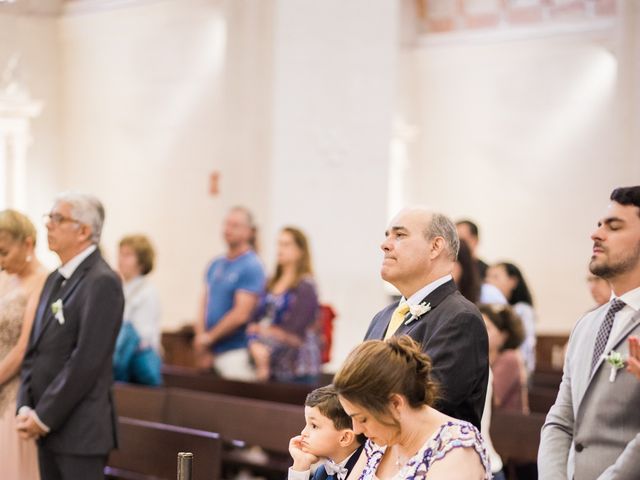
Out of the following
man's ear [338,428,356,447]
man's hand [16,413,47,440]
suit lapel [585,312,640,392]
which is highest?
suit lapel [585,312,640,392]

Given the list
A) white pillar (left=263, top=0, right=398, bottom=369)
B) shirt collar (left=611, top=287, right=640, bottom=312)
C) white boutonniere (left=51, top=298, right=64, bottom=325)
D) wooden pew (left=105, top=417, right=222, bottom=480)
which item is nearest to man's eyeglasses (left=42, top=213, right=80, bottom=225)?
white boutonniere (left=51, top=298, right=64, bottom=325)

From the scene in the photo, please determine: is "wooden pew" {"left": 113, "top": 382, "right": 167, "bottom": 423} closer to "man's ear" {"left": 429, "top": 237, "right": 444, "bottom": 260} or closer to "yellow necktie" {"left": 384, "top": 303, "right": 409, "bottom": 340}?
"yellow necktie" {"left": 384, "top": 303, "right": 409, "bottom": 340}

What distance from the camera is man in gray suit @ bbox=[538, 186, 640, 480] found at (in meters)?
3.92

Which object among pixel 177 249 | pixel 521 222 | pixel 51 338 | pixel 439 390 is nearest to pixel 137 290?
pixel 51 338

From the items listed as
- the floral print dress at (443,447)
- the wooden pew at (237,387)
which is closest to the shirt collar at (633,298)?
the floral print dress at (443,447)

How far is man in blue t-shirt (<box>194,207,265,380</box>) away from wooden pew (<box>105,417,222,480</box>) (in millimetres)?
1803

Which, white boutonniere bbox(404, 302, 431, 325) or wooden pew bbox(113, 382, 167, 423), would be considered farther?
wooden pew bbox(113, 382, 167, 423)

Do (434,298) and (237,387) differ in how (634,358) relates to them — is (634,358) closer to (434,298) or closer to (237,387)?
(434,298)

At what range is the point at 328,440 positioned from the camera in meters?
3.89

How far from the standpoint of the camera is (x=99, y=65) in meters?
13.8

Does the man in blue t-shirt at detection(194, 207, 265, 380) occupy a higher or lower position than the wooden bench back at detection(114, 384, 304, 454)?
higher

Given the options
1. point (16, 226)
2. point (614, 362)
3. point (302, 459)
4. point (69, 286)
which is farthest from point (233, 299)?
point (614, 362)

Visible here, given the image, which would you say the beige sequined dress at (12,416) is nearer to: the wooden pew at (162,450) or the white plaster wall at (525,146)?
the wooden pew at (162,450)

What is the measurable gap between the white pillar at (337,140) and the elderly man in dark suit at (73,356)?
4.73 metres
